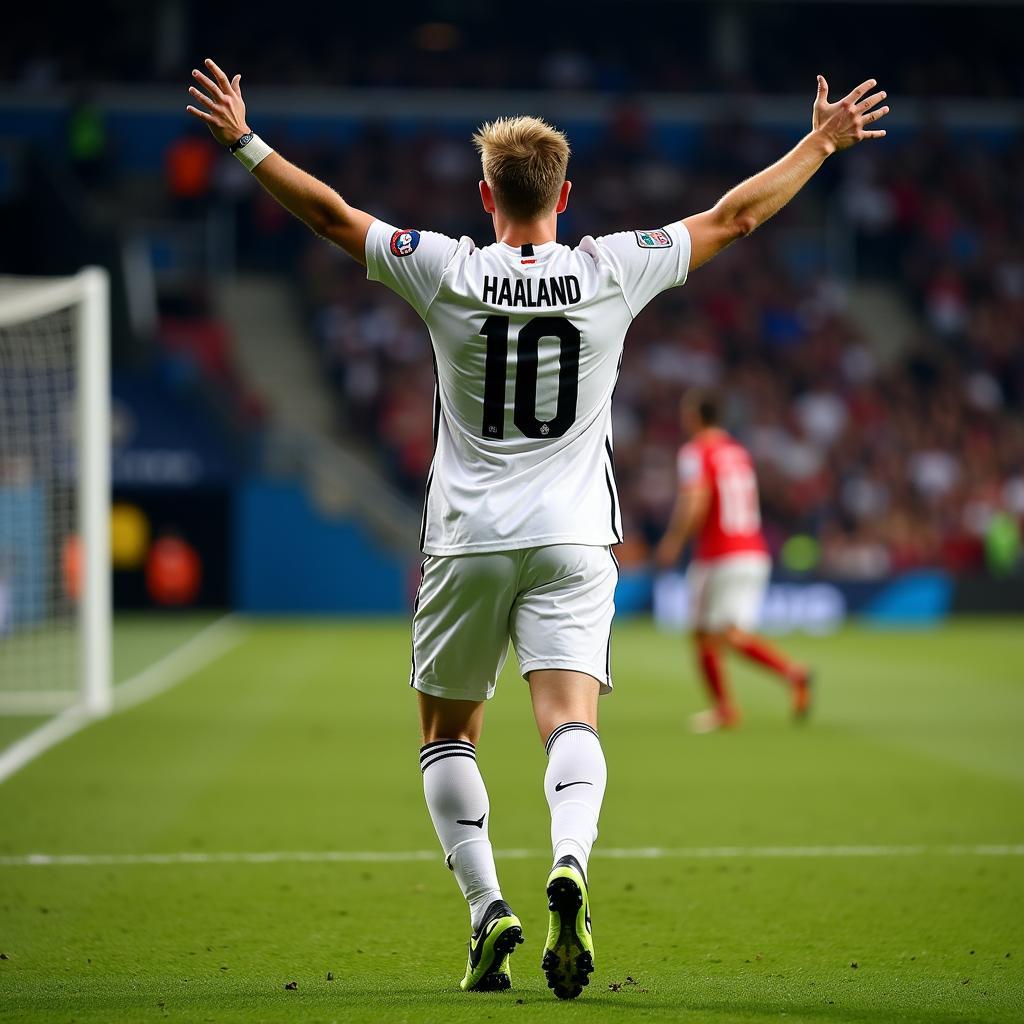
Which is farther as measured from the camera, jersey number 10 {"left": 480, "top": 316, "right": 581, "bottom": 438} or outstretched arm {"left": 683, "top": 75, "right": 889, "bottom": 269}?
outstretched arm {"left": 683, "top": 75, "right": 889, "bottom": 269}

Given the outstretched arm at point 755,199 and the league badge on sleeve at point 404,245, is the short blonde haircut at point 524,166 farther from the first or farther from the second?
the outstretched arm at point 755,199

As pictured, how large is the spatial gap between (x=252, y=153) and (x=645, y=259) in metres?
1.06

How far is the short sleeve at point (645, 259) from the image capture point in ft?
13.8

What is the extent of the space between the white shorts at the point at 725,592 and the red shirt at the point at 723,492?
0.08 m

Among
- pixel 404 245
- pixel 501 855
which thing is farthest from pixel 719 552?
pixel 404 245

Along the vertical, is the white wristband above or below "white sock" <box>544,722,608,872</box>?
above

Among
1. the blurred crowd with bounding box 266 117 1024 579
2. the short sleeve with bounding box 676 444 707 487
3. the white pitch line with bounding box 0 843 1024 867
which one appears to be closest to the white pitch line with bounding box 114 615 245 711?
the short sleeve with bounding box 676 444 707 487

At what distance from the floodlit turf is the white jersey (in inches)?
48.3

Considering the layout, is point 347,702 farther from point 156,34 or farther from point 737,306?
point 156,34

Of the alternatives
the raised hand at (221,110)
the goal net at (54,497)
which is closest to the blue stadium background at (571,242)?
the goal net at (54,497)

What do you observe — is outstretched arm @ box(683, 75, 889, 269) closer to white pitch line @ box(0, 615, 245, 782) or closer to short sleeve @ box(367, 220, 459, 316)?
short sleeve @ box(367, 220, 459, 316)

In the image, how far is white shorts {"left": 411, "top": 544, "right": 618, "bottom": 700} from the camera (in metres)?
4.12

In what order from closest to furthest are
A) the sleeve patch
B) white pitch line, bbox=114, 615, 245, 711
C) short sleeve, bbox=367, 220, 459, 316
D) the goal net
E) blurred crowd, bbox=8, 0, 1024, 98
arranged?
1. short sleeve, bbox=367, 220, 459, 316
2. the sleeve patch
3. the goal net
4. white pitch line, bbox=114, 615, 245, 711
5. blurred crowd, bbox=8, 0, 1024, 98

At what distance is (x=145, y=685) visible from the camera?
1398cm
